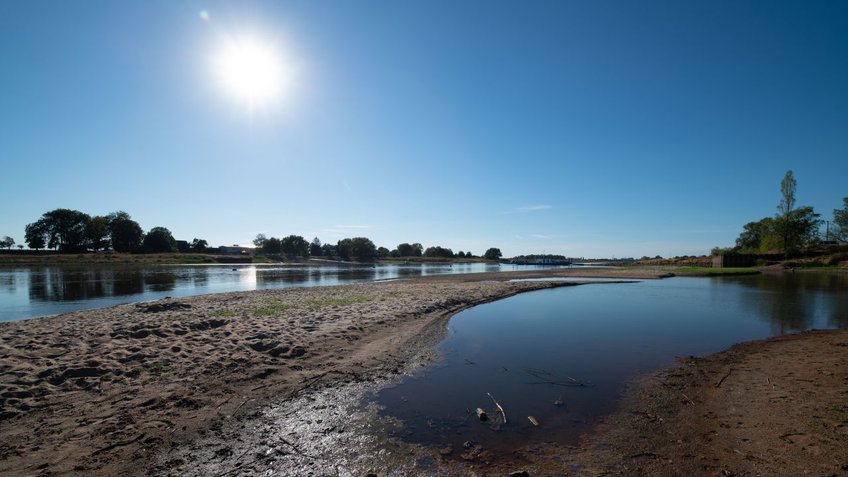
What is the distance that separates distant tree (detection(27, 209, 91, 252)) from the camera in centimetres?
12000

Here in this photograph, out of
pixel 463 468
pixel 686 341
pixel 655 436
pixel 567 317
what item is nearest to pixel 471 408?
pixel 463 468

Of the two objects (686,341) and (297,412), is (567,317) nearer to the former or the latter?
(686,341)

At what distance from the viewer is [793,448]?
215 inches

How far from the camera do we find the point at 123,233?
130 m

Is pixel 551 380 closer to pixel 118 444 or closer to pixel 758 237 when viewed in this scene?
pixel 118 444

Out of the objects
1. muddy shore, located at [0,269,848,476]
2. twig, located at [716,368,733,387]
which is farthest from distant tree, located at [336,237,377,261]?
twig, located at [716,368,733,387]

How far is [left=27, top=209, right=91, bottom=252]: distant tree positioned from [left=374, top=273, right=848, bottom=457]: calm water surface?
507 ft

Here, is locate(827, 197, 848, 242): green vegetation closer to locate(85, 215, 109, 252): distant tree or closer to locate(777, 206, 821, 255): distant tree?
locate(777, 206, 821, 255): distant tree

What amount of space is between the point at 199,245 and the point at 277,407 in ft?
633

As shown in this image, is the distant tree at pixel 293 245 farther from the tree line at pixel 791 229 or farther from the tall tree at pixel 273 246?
the tree line at pixel 791 229

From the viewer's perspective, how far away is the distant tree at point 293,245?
174 metres

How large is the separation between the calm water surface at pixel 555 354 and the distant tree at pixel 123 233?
6048 inches

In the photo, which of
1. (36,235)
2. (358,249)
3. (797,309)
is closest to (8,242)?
(36,235)

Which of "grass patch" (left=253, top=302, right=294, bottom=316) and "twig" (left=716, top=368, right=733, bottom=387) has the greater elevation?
"grass patch" (left=253, top=302, right=294, bottom=316)
